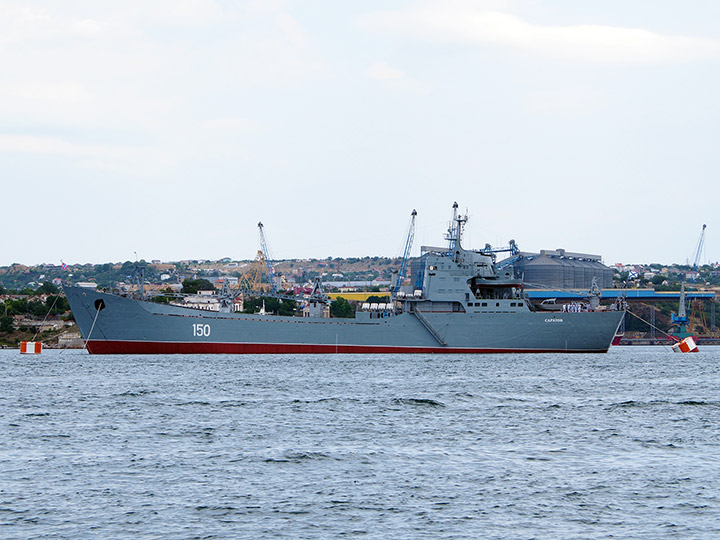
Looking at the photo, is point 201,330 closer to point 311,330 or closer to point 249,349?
point 249,349

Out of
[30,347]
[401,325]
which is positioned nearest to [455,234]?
[401,325]

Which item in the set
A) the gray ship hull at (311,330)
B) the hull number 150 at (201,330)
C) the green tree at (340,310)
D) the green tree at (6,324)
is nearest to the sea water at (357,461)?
the gray ship hull at (311,330)

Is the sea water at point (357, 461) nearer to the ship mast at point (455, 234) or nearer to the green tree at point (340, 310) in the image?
the ship mast at point (455, 234)

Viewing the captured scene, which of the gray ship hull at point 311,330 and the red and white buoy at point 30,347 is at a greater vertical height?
the gray ship hull at point 311,330

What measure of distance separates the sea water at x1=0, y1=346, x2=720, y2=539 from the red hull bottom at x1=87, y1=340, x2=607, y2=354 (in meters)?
24.4

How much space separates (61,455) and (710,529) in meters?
16.3

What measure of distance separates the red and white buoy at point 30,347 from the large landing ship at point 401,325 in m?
26.1

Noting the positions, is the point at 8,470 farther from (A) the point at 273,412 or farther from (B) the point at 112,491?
(A) the point at 273,412

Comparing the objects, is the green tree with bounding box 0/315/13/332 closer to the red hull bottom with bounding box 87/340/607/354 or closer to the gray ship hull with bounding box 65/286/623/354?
the red hull bottom with bounding box 87/340/607/354

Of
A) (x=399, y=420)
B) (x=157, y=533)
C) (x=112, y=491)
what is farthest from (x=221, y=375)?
(x=157, y=533)

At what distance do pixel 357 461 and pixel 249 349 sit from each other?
48932 millimetres

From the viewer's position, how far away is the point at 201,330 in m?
70.1

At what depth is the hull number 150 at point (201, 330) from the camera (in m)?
70.1

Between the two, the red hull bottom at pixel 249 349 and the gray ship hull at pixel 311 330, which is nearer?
the gray ship hull at pixel 311 330
